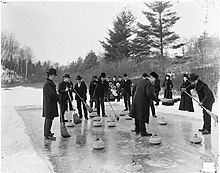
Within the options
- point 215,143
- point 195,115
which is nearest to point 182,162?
point 215,143

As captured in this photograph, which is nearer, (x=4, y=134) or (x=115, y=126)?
(x=4, y=134)

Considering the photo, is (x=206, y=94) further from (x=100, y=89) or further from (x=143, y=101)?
(x=100, y=89)

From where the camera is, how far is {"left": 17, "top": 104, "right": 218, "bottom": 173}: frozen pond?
4551 mm

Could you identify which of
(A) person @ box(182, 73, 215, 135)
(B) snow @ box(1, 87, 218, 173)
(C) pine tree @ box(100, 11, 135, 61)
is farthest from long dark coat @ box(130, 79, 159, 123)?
(C) pine tree @ box(100, 11, 135, 61)

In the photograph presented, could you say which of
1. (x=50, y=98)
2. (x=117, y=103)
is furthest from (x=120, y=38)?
(x=50, y=98)

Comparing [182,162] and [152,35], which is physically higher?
[152,35]

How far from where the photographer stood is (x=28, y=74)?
14305 mm

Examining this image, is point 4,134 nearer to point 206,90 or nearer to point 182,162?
point 182,162

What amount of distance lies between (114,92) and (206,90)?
8.02 meters

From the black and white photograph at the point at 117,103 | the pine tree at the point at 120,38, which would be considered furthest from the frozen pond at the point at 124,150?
the pine tree at the point at 120,38

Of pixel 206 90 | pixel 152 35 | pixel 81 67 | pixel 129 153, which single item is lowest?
pixel 129 153

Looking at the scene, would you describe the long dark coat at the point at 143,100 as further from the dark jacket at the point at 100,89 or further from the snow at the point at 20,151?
the dark jacket at the point at 100,89

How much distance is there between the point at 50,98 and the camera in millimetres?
6379

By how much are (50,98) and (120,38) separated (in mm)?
12291
